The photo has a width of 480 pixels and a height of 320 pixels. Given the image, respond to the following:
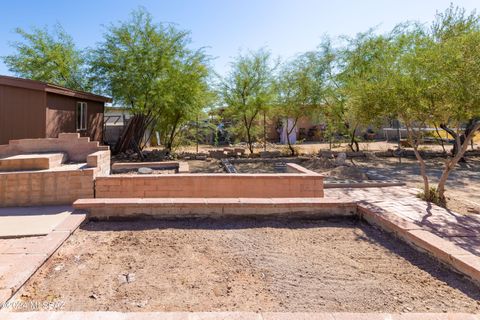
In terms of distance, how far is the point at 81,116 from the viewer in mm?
11367

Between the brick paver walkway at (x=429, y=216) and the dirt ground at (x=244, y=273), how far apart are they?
711mm

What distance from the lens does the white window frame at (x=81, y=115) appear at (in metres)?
11.0

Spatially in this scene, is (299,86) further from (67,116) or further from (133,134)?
(67,116)

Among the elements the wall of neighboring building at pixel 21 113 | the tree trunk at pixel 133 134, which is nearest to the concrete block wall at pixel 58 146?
the wall of neighboring building at pixel 21 113

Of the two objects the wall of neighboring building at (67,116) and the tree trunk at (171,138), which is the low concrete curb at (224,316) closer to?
the wall of neighboring building at (67,116)

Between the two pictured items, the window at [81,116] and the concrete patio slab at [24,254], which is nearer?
the concrete patio slab at [24,254]

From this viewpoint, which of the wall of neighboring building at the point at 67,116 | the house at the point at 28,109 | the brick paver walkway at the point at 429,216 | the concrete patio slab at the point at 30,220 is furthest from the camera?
the wall of neighboring building at the point at 67,116

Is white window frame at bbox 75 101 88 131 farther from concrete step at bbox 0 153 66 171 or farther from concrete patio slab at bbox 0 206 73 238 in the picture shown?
concrete patio slab at bbox 0 206 73 238

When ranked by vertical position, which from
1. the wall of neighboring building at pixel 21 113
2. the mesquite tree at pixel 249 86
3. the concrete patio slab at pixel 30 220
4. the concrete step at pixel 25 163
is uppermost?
the mesquite tree at pixel 249 86

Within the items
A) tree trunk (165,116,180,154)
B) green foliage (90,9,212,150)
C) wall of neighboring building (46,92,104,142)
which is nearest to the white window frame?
wall of neighboring building (46,92,104,142)

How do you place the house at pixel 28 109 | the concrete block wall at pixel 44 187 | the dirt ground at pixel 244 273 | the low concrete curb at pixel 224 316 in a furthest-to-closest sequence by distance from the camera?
the house at pixel 28 109
the concrete block wall at pixel 44 187
the dirt ground at pixel 244 273
the low concrete curb at pixel 224 316

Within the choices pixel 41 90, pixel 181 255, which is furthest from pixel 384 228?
pixel 41 90

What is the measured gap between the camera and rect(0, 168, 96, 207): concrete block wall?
5.10m

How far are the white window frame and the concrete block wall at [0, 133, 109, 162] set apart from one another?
13.5 ft
